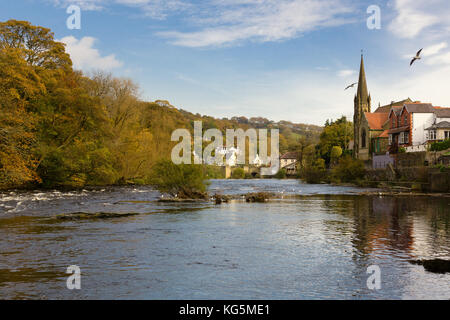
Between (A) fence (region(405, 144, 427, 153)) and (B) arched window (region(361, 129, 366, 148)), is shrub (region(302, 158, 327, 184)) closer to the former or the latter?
(B) arched window (region(361, 129, 366, 148))

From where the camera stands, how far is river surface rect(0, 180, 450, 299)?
9.56 meters

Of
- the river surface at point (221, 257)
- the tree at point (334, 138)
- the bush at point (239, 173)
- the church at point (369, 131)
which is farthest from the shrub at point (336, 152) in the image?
the river surface at point (221, 257)

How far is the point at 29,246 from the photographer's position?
14.4 metres

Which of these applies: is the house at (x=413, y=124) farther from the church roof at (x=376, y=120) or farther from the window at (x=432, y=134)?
the church roof at (x=376, y=120)

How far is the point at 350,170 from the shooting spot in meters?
78.1

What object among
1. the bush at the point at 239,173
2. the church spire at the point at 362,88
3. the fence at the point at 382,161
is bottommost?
the bush at the point at 239,173

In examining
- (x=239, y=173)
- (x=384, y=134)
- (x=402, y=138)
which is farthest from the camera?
(x=239, y=173)

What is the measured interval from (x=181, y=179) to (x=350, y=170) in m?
48.9

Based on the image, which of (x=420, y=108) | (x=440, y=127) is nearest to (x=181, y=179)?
(x=440, y=127)

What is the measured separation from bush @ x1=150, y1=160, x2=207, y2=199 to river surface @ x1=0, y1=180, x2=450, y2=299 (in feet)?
45.1

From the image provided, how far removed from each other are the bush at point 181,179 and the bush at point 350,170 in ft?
151

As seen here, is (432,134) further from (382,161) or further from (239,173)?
(239,173)

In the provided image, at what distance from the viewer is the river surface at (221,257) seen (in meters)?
9.56

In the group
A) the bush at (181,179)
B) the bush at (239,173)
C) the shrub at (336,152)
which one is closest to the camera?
the bush at (181,179)
